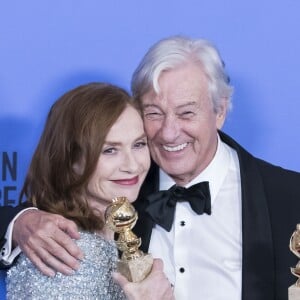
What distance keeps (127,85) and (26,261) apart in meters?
0.55

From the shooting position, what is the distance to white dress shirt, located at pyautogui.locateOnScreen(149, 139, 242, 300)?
5.53ft

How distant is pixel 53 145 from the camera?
1553mm

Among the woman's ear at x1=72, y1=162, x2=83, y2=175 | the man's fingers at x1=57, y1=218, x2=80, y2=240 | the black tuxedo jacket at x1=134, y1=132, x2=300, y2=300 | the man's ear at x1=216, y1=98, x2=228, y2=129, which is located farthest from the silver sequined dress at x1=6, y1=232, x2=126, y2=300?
the man's ear at x1=216, y1=98, x2=228, y2=129

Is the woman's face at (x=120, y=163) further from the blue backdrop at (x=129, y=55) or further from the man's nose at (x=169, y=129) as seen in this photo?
the blue backdrop at (x=129, y=55)

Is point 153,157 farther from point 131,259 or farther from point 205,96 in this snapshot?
point 131,259

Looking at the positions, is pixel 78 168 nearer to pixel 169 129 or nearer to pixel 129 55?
pixel 169 129

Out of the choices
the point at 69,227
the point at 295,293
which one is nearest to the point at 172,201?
the point at 69,227

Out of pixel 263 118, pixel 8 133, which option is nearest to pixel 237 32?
pixel 263 118

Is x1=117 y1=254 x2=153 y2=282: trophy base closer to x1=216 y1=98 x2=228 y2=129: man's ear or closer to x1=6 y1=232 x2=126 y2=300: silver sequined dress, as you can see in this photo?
x1=6 y1=232 x2=126 y2=300: silver sequined dress

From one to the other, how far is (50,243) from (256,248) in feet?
1.35

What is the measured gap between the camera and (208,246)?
5.62 feet

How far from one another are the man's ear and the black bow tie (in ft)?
0.44

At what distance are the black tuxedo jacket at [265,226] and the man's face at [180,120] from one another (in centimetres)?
9

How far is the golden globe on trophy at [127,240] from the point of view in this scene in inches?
54.2
